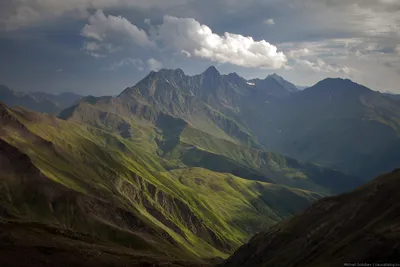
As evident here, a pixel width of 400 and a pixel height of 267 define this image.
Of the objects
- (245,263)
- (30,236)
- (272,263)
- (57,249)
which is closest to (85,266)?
(57,249)

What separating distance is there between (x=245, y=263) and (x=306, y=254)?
4549cm

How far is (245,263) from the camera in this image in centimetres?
16850

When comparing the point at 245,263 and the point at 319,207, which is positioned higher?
the point at 319,207

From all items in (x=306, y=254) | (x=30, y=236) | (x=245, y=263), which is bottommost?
(x=245, y=263)

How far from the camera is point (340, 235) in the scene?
12988 cm

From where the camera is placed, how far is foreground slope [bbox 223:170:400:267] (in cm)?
10325

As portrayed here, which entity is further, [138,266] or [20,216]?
[20,216]

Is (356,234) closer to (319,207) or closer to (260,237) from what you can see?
(319,207)

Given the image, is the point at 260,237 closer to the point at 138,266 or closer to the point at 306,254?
the point at 306,254

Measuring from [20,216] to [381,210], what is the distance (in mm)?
177479

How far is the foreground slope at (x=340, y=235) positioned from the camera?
10325 centimetres

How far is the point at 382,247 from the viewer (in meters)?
97.8

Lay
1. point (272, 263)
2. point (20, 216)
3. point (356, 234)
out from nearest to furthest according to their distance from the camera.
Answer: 1. point (356, 234)
2. point (272, 263)
3. point (20, 216)

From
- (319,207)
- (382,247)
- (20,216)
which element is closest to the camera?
(382,247)
